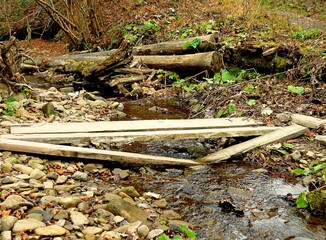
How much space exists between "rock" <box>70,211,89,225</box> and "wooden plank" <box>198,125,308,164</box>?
2.27 meters

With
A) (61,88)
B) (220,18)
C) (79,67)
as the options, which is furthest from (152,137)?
(220,18)

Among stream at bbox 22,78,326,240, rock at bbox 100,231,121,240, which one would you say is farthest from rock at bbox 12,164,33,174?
rock at bbox 100,231,121,240

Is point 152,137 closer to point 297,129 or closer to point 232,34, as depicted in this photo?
point 297,129

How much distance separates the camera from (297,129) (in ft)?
18.1

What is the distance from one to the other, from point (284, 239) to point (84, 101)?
5695 mm

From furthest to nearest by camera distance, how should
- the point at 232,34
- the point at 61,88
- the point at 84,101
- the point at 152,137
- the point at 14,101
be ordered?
the point at 232,34, the point at 61,88, the point at 84,101, the point at 14,101, the point at 152,137

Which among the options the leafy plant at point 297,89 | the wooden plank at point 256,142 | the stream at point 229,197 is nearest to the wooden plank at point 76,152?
the stream at point 229,197

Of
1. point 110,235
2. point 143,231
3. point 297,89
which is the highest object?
point 110,235

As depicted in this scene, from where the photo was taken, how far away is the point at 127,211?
332 cm

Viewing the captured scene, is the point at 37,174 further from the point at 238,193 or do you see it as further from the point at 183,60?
the point at 183,60

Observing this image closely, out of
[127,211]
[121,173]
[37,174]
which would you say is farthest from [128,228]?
[121,173]

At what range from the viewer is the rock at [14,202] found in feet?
9.73

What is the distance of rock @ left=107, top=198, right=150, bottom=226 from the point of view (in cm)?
325

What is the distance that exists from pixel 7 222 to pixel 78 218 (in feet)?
1.91
